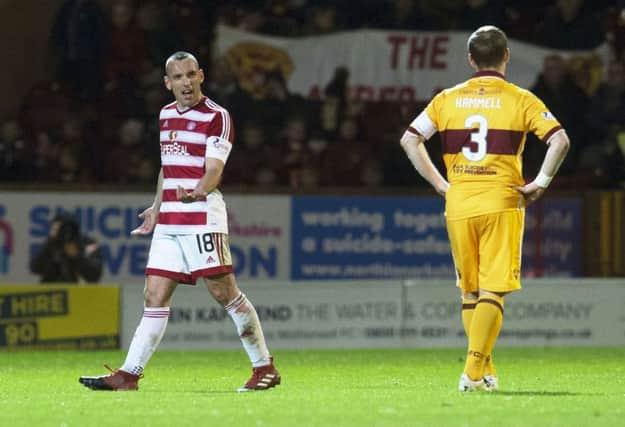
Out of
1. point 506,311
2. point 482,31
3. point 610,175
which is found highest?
point 482,31

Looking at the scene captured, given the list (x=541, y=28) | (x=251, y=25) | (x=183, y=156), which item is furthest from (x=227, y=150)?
(x=541, y=28)

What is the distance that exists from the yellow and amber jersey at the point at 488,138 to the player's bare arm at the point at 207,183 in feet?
4.46

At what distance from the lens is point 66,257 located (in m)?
17.2

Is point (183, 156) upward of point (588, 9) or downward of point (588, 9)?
downward

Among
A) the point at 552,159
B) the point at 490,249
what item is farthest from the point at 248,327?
the point at 552,159

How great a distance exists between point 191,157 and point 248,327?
1.08 meters

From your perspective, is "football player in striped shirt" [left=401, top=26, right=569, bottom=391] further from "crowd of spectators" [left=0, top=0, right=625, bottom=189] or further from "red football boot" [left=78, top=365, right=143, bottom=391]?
"crowd of spectators" [left=0, top=0, right=625, bottom=189]

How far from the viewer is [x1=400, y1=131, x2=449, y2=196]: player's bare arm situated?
971 centimetres

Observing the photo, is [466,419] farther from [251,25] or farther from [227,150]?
[251,25]

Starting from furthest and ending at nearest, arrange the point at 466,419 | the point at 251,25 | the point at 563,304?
the point at 251,25
the point at 563,304
the point at 466,419

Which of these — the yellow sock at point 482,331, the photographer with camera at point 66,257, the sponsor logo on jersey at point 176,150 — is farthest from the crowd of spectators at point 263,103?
the yellow sock at point 482,331

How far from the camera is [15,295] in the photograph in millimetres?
16078

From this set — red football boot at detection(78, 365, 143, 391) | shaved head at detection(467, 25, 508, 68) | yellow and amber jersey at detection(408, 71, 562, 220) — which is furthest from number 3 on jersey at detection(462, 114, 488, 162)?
red football boot at detection(78, 365, 143, 391)

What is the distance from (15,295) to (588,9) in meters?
8.56
